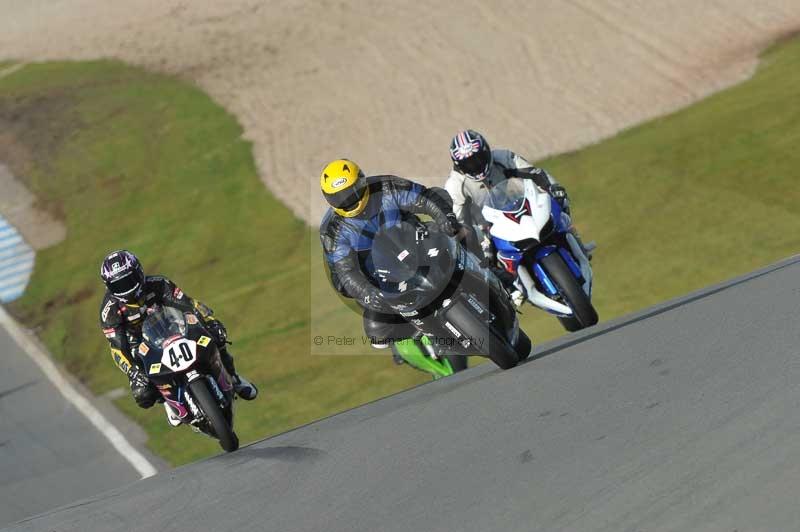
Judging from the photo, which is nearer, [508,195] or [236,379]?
[508,195]

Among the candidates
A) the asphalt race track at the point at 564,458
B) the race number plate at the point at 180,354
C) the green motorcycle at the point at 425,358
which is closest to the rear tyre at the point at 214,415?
the race number plate at the point at 180,354

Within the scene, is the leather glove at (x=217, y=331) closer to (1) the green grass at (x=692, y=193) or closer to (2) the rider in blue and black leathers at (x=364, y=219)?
(2) the rider in blue and black leathers at (x=364, y=219)

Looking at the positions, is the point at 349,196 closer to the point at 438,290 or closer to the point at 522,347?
the point at 438,290

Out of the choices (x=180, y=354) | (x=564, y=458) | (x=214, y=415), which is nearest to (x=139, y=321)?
(x=180, y=354)

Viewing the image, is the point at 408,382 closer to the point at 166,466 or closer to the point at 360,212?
the point at 166,466

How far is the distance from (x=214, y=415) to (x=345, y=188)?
247 cm

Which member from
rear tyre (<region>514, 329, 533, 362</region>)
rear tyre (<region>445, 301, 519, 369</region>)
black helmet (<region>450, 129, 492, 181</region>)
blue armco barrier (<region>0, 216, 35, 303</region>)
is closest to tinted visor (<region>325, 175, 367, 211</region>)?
rear tyre (<region>445, 301, 519, 369</region>)

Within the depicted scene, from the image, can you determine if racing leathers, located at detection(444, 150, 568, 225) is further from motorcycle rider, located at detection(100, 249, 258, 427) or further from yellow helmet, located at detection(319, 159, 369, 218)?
motorcycle rider, located at detection(100, 249, 258, 427)

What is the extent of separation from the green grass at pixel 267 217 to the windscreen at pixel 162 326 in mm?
1540

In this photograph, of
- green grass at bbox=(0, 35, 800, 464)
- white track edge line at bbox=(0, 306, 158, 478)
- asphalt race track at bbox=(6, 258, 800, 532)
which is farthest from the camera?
green grass at bbox=(0, 35, 800, 464)

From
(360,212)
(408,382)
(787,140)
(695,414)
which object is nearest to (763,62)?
(787,140)

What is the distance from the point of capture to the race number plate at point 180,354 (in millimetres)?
8586

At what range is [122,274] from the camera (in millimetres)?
8695

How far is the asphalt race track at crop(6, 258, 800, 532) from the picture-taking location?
3859 mm
